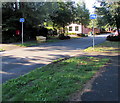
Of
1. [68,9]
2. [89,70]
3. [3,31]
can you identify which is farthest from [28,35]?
[89,70]

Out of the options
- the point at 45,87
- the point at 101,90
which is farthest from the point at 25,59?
the point at 101,90

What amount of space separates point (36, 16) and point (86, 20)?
2558 cm

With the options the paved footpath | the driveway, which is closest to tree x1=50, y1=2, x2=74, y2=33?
the driveway

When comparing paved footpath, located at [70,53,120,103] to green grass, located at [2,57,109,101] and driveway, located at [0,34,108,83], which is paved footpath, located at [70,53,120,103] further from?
driveway, located at [0,34,108,83]

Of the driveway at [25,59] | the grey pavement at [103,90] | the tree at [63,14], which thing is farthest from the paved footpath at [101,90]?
the tree at [63,14]

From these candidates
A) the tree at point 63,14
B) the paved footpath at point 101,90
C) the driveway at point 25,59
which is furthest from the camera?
the tree at point 63,14

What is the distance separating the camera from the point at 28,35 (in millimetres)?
25438

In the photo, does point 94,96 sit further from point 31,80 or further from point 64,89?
point 31,80

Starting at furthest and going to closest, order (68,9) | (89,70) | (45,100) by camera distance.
A: (68,9), (89,70), (45,100)

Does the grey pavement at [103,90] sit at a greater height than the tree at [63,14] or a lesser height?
lesser

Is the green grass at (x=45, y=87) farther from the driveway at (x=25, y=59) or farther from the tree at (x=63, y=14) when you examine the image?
the tree at (x=63, y=14)

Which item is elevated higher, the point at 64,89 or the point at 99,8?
the point at 99,8

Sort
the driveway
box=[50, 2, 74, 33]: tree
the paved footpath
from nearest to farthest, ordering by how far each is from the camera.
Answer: the paved footpath → the driveway → box=[50, 2, 74, 33]: tree

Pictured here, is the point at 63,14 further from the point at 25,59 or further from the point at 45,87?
the point at 45,87
